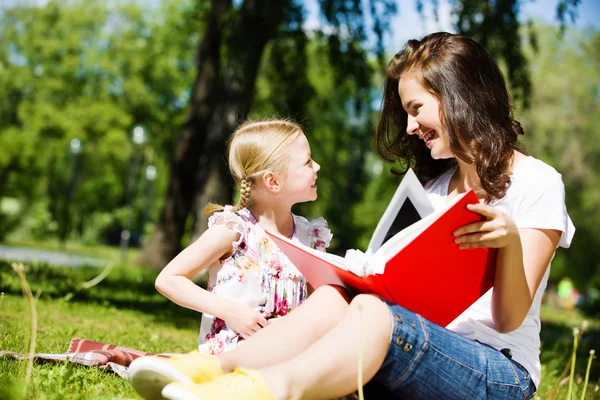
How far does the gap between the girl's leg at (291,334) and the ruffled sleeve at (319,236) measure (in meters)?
0.95

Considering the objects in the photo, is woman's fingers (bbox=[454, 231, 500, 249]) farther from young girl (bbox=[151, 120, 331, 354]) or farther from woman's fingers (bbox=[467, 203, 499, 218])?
young girl (bbox=[151, 120, 331, 354])

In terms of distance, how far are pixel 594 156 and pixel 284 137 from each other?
69.5ft

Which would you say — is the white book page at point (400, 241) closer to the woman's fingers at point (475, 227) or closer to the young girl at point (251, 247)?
the woman's fingers at point (475, 227)

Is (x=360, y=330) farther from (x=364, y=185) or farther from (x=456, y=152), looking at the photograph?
(x=364, y=185)

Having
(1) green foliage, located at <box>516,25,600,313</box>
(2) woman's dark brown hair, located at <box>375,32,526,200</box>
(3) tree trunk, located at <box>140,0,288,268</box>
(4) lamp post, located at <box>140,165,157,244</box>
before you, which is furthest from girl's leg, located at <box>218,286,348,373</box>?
(4) lamp post, located at <box>140,165,157,244</box>

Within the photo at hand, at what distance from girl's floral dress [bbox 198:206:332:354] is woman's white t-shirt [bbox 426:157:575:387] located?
66 centimetres

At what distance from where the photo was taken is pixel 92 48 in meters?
29.8

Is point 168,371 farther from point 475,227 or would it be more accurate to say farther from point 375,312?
point 475,227

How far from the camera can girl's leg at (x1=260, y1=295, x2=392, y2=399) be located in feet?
5.64

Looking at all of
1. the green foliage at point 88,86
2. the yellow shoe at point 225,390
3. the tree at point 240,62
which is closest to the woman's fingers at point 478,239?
the yellow shoe at point 225,390

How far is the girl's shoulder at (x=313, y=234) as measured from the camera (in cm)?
292

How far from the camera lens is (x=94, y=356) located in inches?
106

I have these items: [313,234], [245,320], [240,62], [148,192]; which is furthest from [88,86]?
[245,320]

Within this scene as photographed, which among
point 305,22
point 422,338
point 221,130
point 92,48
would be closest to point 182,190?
point 221,130
